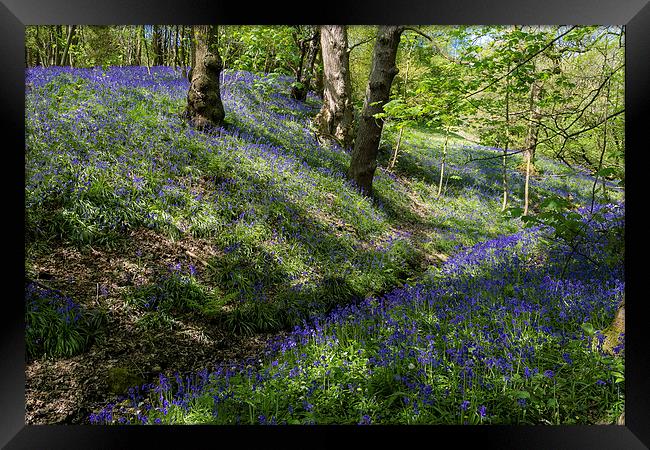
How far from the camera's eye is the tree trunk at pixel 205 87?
478 cm

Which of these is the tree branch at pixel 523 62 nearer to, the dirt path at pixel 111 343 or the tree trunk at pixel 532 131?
the tree trunk at pixel 532 131

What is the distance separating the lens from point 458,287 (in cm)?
379

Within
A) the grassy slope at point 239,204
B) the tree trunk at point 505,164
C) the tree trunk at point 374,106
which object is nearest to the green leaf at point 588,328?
the grassy slope at point 239,204

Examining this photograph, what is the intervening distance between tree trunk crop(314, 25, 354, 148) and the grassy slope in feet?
4.68

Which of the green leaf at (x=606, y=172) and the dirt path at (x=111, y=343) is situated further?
the green leaf at (x=606, y=172)

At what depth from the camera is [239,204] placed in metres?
4.22

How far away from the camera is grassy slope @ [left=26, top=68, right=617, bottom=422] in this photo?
3217 mm

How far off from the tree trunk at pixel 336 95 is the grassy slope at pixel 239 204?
56.2 inches

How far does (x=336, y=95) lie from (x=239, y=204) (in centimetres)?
369

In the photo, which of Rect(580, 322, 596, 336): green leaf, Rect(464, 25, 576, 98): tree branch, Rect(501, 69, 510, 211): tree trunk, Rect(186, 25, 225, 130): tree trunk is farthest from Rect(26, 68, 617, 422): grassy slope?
Rect(464, 25, 576, 98): tree branch

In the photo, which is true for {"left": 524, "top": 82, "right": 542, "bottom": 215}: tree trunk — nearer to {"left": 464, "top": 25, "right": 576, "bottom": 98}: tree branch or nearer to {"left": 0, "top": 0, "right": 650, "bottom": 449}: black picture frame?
{"left": 464, "top": 25, "right": 576, "bottom": 98}: tree branch
